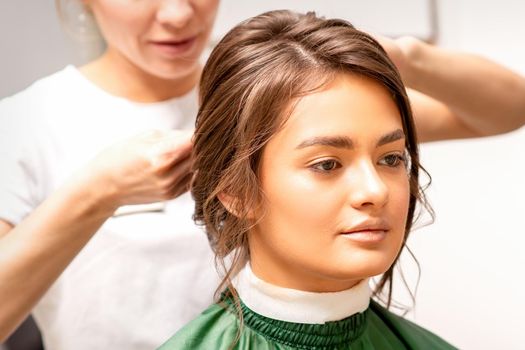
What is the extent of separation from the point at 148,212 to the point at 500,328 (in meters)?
0.80

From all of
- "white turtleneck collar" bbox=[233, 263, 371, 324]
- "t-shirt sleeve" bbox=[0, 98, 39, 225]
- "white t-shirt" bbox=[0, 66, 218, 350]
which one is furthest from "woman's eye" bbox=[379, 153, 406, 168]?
"t-shirt sleeve" bbox=[0, 98, 39, 225]

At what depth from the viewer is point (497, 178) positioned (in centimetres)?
171

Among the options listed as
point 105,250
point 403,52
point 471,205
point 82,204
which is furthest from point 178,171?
point 471,205

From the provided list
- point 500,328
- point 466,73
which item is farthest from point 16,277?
point 500,328

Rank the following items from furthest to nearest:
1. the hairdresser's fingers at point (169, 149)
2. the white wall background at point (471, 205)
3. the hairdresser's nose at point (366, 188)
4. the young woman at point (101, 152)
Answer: the white wall background at point (471, 205) < the young woman at point (101, 152) < the hairdresser's fingers at point (169, 149) < the hairdresser's nose at point (366, 188)

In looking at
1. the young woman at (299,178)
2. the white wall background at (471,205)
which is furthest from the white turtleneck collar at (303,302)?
the white wall background at (471,205)

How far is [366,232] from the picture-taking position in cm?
92

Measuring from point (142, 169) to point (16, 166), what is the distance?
0.24 m

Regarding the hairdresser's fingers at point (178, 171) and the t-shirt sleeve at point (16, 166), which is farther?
the t-shirt sleeve at point (16, 166)

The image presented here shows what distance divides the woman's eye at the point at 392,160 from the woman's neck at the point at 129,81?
428mm

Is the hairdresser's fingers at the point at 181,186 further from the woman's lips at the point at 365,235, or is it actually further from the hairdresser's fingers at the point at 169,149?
the woman's lips at the point at 365,235

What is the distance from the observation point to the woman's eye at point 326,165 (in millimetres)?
928

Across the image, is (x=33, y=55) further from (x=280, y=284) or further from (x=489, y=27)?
(x=489, y=27)

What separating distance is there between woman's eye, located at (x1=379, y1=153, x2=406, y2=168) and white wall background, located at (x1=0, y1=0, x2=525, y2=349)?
737mm
